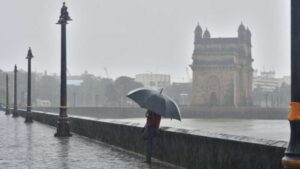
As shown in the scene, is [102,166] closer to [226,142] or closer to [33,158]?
[33,158]

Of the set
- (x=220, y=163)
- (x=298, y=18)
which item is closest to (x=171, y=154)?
(x=220, y=163)

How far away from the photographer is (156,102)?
30.2ft

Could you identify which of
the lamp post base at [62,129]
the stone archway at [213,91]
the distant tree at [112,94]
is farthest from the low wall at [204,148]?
the distant tree at [112,94]

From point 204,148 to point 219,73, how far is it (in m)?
93.1

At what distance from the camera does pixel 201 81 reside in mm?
100125

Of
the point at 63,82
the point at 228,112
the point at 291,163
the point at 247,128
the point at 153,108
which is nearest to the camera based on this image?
the point at 291,163

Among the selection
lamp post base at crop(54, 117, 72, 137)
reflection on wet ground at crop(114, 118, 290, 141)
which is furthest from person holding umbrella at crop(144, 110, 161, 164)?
reflection on wet ground at crop(114, 118, 290, 141)

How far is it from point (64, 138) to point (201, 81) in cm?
8565

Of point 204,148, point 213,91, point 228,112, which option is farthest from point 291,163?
point 213,91

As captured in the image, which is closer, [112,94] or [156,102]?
[156,102]

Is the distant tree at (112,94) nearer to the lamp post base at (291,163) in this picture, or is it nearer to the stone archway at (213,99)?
the stone archway at (213,99)

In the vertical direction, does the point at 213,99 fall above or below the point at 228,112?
above

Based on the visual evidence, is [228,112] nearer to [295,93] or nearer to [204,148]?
[204,148]

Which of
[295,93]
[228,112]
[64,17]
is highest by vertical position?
[64,17]
